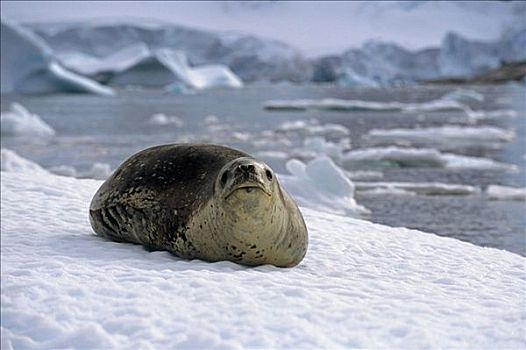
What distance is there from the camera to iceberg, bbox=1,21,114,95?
16.6 m

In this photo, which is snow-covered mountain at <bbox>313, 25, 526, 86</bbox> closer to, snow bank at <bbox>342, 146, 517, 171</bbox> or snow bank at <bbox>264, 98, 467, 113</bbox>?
snow bank at <bbox>264, 98, 467, 113</bbox>

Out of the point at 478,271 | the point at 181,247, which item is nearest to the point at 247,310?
the point at 181,247

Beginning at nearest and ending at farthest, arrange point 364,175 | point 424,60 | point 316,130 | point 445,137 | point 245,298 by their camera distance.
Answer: point 245,298, point 364,175, point 445,137, point 316,130, point 424,60

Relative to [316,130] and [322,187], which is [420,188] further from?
[316,130]

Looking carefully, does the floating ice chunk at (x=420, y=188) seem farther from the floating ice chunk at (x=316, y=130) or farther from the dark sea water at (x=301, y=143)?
the floating ice chunk at (x=316, y=130)

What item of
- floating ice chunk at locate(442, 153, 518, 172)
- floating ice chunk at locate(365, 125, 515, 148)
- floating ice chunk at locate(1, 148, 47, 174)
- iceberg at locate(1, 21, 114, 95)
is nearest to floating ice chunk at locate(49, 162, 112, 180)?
floating ice chunk at locate(1, 148, 47, 174)

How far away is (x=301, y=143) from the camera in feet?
37.5

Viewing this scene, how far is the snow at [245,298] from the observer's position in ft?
6.21

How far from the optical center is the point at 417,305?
2209 mm

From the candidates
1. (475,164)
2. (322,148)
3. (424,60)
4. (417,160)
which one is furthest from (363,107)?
(424,60)

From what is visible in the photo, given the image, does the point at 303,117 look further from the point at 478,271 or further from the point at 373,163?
the point at 478,271

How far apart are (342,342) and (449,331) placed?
287 millimetres

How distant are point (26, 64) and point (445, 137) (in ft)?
30.4

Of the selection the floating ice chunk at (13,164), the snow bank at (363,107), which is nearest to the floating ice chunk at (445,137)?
the floating ice chunk at (13,164)
